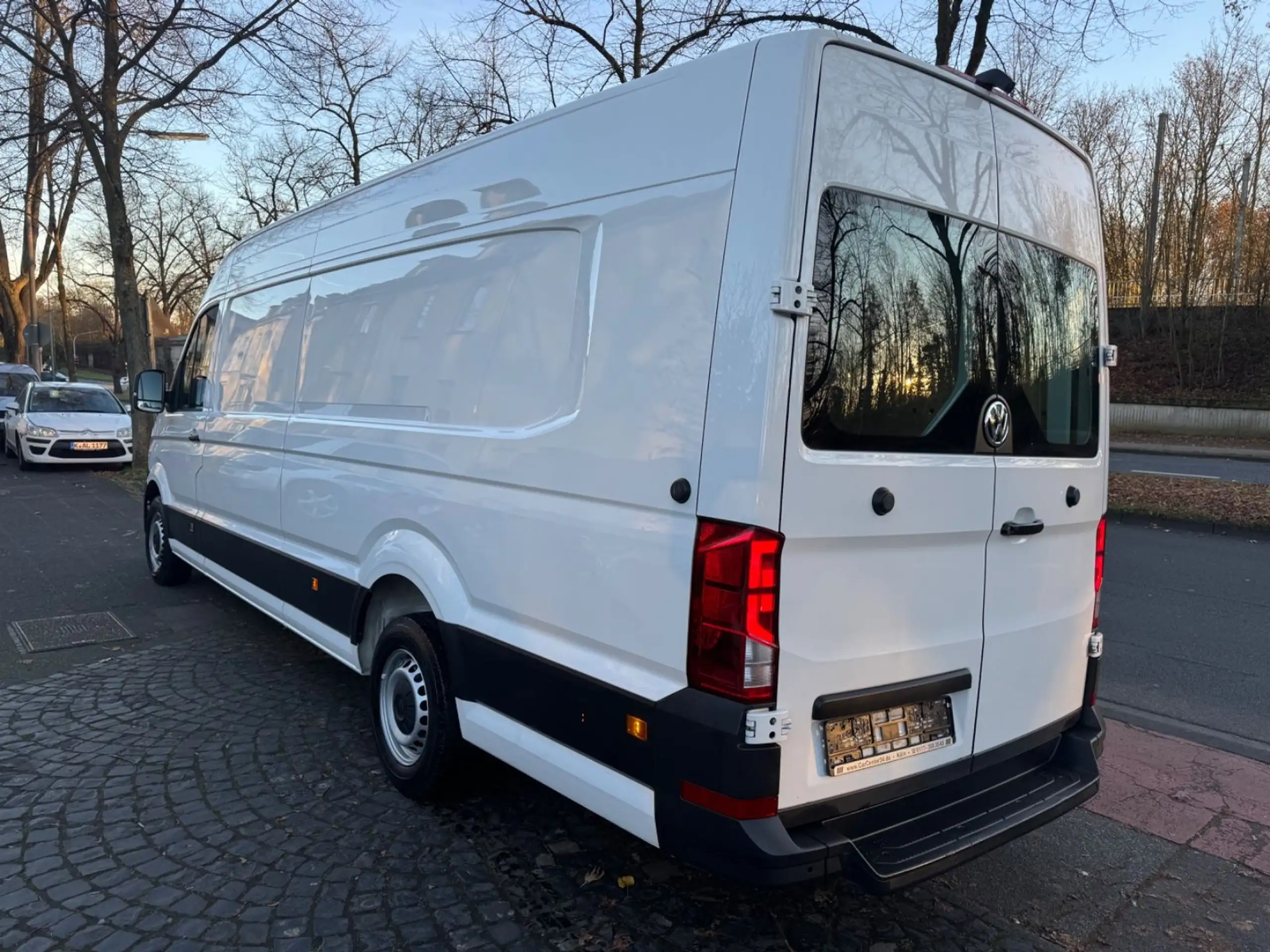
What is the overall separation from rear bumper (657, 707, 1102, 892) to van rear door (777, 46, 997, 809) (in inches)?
4.1

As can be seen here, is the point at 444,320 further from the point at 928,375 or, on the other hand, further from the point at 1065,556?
the point at 1065,556

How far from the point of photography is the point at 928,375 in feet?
8.80

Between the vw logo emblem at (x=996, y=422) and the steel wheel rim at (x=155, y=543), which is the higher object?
the vw logo emblem at (x=996, y=422)

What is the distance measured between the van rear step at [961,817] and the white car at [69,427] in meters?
16.7

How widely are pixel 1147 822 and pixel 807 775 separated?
2.08 metres

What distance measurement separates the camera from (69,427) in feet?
51.4

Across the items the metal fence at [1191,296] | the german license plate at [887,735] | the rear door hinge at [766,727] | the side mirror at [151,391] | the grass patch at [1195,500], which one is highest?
the metal fence at [1191,296]

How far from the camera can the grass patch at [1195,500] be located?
10.6 m

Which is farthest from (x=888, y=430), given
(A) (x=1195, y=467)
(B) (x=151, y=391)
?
(A) (x=1195, y=467)

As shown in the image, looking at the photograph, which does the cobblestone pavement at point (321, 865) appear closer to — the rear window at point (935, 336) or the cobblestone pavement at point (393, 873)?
the cobblestone pavement at point (393, 873)

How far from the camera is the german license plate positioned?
2.49 metres

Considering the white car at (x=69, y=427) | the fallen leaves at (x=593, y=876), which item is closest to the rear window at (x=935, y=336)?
the fallen leaves at (x=593, y=876)

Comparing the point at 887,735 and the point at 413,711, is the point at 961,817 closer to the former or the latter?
the point at 887,735

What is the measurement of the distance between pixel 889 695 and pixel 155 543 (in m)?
6.82
